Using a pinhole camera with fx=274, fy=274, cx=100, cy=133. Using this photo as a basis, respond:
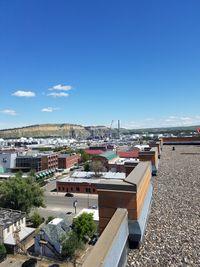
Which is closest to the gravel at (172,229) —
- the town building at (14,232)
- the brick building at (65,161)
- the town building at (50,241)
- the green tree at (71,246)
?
the green tree at (71,246)

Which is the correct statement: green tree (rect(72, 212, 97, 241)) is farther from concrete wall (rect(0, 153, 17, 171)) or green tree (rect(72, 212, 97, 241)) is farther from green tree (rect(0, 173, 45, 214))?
concrete wall (rect(0, 153, 17, 171))

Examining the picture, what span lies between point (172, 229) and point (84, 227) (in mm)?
17551

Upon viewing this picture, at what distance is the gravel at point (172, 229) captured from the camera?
4613 millimetres

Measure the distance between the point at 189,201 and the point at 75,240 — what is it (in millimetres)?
14259

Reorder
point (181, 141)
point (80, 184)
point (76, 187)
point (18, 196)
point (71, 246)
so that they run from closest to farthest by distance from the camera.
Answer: point (71, 246) < point (18, 196) < point (181, 141) < point (80, 184) < point (76, 187)

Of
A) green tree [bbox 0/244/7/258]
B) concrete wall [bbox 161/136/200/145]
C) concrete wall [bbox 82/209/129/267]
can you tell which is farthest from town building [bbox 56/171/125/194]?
concrete wall [bbox 82/209/129/267]

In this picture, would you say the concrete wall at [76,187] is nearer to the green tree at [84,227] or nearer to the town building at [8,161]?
the green tree at [84,227]

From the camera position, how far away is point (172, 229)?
19.0ft

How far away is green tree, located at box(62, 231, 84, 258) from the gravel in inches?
479

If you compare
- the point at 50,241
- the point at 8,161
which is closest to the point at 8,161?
the point at 8,161

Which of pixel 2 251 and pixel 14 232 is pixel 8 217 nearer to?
pixel 14 232

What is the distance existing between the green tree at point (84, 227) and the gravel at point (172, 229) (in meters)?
13.5

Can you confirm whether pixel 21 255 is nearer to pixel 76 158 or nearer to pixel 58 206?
pixel 58 206

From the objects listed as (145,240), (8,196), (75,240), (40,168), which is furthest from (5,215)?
(40,168)
